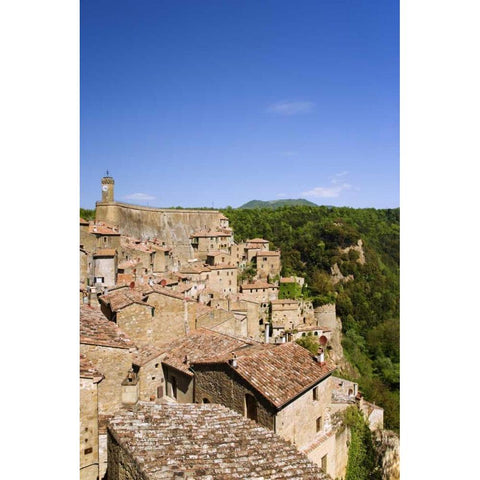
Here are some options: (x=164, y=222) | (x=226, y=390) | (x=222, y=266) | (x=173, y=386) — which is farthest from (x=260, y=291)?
(x=226, y=390)

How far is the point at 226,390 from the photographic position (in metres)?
4.43

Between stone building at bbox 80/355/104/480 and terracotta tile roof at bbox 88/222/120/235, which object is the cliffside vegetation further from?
terracotta tile roof at bbox 88/222/120/235

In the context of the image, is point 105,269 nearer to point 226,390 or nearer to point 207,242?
point 226,390

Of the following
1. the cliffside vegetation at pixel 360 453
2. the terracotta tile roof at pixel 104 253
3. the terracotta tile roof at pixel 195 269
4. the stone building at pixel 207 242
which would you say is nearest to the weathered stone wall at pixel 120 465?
the cliffside vegetation at pixel 360 453

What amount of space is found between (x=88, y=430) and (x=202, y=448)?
3.00ft

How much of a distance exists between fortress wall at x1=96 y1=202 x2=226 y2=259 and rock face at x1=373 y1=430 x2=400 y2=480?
13.9m

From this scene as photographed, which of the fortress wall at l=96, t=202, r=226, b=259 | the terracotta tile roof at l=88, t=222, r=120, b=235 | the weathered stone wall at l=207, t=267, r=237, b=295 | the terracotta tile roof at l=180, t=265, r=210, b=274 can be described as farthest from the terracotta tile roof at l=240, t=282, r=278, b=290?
the terracotta tile roof at l=88, t=222, r=120, b=235

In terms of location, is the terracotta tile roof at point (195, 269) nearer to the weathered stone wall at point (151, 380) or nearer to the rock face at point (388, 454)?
the weathered stone wall at point (151, 380)
